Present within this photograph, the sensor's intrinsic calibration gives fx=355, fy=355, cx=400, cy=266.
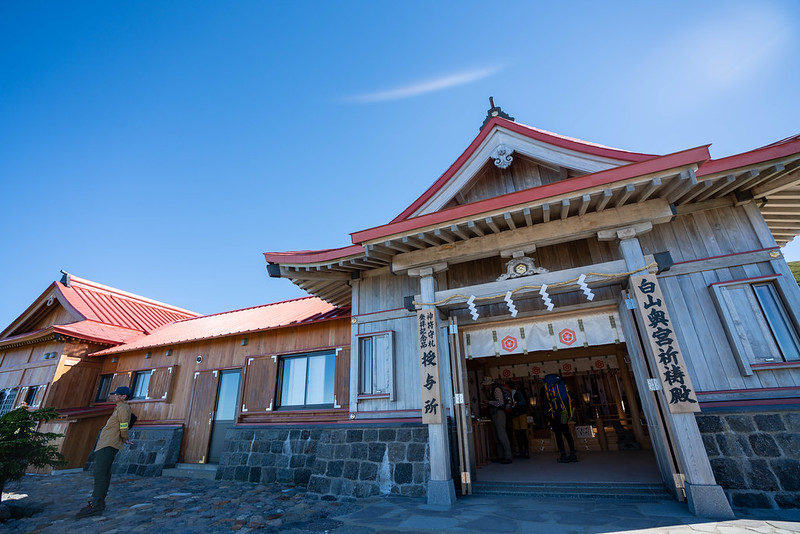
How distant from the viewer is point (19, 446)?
A: 6.16 meters

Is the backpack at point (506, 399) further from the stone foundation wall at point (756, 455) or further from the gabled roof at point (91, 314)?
the gabled roof at point (91, 314)

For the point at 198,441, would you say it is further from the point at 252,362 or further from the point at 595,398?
the point at 595,398

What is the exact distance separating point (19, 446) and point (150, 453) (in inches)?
238

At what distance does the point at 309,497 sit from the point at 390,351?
3.17 metres

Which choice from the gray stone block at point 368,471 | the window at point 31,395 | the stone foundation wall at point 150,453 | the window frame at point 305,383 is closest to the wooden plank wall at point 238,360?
the window frame at point 305,383

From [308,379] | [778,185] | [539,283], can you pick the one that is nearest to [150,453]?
[308,379]

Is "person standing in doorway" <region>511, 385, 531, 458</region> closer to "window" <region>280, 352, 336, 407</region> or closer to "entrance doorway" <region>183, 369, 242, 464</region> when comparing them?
"window" <region>280, 352, 336, 407</region>

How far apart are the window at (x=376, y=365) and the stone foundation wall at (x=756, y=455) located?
5.11 m

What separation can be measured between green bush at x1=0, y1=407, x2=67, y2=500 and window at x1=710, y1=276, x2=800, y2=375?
1086 cm

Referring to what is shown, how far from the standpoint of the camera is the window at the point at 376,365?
7316mm

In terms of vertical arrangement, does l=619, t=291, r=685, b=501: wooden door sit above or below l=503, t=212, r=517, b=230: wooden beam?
below

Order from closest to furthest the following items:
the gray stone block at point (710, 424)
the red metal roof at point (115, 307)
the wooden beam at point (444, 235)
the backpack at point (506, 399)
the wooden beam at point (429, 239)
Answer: the gray stone block at point (710, 424)
the wooden beam at point (444, 235)
the wooden beam at point (429, 239)
the backpack at point (506, 399)
the red metal roof at point (115, 307)

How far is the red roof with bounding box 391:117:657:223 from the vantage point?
607 centimetres

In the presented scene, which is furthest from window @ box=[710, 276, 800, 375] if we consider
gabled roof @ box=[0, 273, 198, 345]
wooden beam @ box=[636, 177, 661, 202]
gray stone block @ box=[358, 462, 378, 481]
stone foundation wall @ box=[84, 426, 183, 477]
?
gabled roof @ box=[0, 273, 198, 345]
